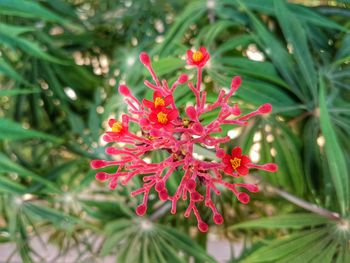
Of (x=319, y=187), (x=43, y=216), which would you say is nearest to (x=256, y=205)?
(x=319, y=187)

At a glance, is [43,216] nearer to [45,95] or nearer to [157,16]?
[45,95]

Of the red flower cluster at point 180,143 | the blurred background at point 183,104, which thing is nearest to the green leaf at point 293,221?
the blurred background at point 183,104

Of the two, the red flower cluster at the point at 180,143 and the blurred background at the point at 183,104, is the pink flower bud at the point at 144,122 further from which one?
the blurred background at the point at 183,104

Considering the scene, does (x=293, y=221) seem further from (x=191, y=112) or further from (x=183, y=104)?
(x=191, y=112)

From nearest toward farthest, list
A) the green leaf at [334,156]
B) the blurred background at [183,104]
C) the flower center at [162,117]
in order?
1. the flower center at [162,117]
2. the green leaf at [334,156]
3. the blurred background at [183,104]

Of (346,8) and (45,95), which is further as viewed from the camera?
(45,95)

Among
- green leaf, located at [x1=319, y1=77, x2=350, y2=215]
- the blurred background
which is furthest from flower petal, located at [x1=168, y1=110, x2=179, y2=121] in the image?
green leaf, located at [x1=319, y1=77, x2=350, y2=215]
